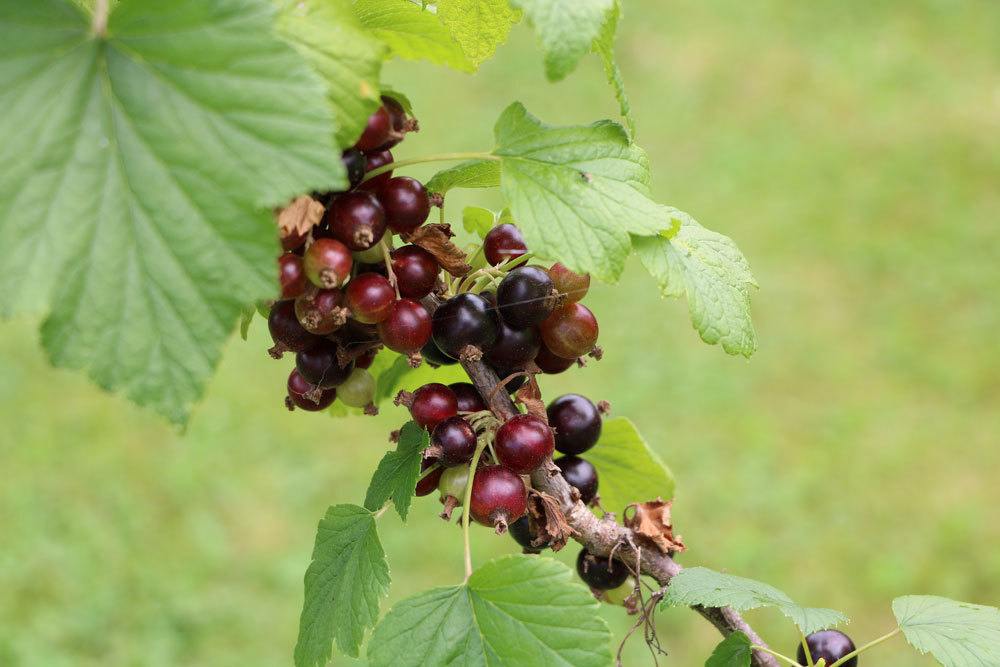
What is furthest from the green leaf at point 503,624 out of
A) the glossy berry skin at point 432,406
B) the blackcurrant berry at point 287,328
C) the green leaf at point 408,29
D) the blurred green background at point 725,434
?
the blurred green background at point 725,434

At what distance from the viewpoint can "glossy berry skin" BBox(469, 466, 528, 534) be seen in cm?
83

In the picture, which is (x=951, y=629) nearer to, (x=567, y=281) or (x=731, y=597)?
(x=731, y=597)

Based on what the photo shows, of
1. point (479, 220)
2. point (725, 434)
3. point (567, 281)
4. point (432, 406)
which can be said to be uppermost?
point (725, 434)

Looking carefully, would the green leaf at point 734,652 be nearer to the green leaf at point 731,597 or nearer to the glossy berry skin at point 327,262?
the green leaf at point 731,597

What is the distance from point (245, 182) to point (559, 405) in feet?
1.66

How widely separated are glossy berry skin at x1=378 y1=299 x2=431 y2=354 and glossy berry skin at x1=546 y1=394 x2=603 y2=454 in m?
0.24

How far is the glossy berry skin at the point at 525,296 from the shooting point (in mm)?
864

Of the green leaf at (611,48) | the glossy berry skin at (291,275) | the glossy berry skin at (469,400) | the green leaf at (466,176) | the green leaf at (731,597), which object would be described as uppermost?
the green leaf at (466,176)

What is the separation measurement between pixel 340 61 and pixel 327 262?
0.16 m

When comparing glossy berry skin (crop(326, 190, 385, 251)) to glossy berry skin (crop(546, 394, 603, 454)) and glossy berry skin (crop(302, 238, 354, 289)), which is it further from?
glossy berry skin (crop(546, 394, 603, 454))

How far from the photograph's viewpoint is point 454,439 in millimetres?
852

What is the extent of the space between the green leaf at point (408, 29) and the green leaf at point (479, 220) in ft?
0.66

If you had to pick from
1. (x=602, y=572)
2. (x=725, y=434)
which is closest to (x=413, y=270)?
(x=602, y=572)

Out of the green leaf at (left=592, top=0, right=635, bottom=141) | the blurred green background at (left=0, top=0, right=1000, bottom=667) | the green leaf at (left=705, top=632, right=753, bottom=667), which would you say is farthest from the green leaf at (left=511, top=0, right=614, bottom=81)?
the blurred green background at (left=0, top=0, right=1000, bottom=667)
